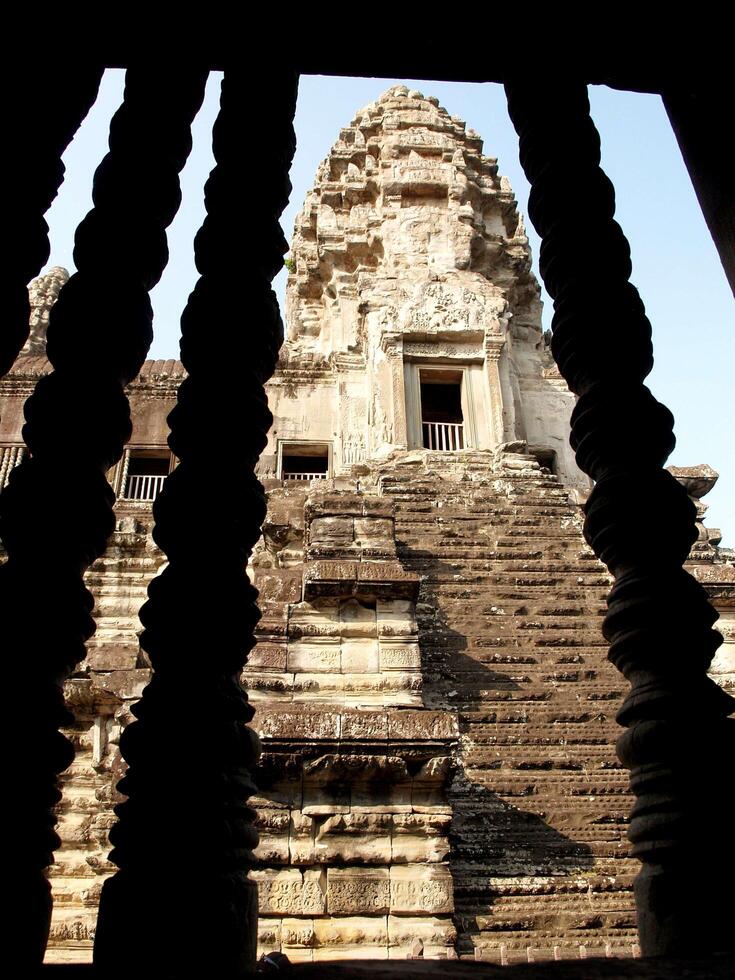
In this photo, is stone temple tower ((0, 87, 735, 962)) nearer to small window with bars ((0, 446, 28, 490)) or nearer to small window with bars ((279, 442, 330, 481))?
small window with bars ((0, 446, 28, 490))

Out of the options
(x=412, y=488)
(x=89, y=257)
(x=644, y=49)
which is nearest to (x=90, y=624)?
(x=89, y=257)

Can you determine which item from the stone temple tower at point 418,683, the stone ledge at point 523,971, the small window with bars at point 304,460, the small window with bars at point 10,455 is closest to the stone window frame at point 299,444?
the small window with bars at point 304,460

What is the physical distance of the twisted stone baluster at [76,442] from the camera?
189 centimetres

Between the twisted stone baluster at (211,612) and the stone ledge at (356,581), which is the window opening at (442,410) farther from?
the twisted stone baluster at (211,612)

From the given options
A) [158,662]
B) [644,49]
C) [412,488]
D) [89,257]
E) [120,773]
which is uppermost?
[412,488]

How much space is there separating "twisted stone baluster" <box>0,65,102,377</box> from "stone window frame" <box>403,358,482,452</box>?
591 inches

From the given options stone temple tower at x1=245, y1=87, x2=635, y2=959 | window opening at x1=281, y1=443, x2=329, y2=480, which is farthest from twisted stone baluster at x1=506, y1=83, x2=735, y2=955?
window opening at x1=281, y1=443, x2=329, y2=480

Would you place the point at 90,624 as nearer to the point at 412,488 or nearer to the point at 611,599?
the point at 611,599

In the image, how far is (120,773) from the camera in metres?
5.52

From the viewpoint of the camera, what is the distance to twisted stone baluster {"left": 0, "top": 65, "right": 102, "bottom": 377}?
2488 millimetres

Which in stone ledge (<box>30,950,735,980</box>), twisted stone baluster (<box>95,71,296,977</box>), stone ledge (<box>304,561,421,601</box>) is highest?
stone ledge (<box>304,561,421,601</box>)

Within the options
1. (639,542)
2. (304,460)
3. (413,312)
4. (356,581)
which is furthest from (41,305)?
(639,542)

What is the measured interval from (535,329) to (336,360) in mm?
5718

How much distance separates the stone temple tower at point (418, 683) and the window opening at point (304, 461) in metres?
0.57
